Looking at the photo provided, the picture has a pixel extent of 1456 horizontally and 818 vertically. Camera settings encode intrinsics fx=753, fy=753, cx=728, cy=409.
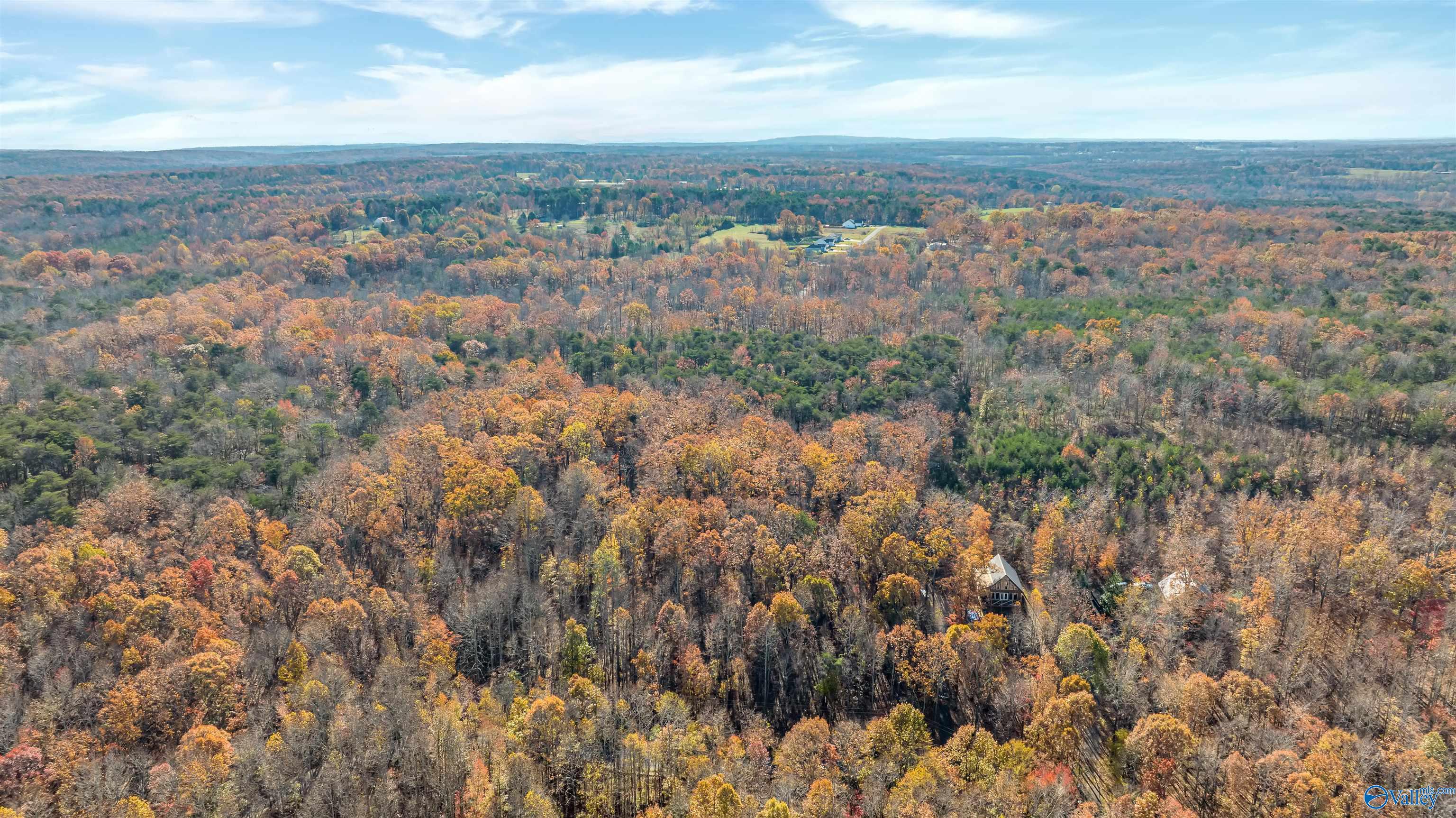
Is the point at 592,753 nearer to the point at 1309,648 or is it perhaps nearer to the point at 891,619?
the point at 891,619

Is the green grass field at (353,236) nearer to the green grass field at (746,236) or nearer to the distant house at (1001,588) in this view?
the green grass field at (746,236)

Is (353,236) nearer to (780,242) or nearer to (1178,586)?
(780,242)

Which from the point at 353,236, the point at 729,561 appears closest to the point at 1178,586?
the point at 729,561

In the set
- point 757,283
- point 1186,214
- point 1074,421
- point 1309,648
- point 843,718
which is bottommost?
point 843,718

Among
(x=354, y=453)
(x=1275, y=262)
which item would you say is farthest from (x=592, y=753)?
(x=1275, y=262)

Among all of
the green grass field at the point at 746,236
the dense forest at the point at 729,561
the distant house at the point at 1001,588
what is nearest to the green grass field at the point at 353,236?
the dense forest at the point at 729,561

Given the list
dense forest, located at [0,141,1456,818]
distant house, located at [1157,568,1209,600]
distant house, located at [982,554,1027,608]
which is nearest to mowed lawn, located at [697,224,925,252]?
dense forest, located at [0,141,1456,818]
